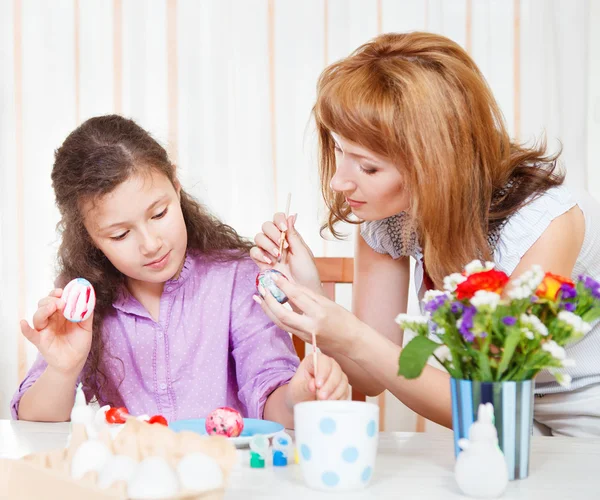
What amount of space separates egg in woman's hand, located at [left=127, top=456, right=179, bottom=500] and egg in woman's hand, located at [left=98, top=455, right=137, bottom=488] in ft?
0.06

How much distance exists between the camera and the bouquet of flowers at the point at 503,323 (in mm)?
798

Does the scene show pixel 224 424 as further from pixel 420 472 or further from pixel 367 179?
pixel 367 179

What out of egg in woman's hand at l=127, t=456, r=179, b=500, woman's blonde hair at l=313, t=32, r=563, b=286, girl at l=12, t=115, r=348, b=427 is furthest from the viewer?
girl at l=12, t=115, r=348, b=427

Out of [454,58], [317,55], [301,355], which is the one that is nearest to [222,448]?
[454,58]

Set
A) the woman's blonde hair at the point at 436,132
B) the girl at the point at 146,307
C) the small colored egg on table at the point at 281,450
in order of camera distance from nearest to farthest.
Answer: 1. the small colored egg on table at the point at 281,450
2. the woman's blonde hair at the point at 436,132
3. the girl at the point at 146,307

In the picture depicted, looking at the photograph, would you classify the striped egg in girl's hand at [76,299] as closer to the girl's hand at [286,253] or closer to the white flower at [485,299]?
the girl's hand at [286,253]

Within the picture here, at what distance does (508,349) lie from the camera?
0.81 m

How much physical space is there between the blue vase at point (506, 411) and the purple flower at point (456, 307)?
0.27 ft

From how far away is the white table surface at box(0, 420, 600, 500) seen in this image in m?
0.83

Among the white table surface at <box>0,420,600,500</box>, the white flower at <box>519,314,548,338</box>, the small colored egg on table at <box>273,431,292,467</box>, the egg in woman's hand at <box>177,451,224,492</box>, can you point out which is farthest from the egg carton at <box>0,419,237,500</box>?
the white flower at <box>519,314,548,338</box>

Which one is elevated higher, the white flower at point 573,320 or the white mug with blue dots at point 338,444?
the white flower at point 573,320

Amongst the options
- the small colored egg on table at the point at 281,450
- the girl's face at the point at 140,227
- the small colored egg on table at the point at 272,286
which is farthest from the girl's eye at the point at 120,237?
the small colored egg on table at the point at 281,450

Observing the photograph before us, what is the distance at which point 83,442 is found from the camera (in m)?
0.78

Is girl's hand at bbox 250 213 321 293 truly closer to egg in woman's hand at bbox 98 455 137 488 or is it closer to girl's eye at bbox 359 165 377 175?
girl's eye at bbox 359 165 377 175
